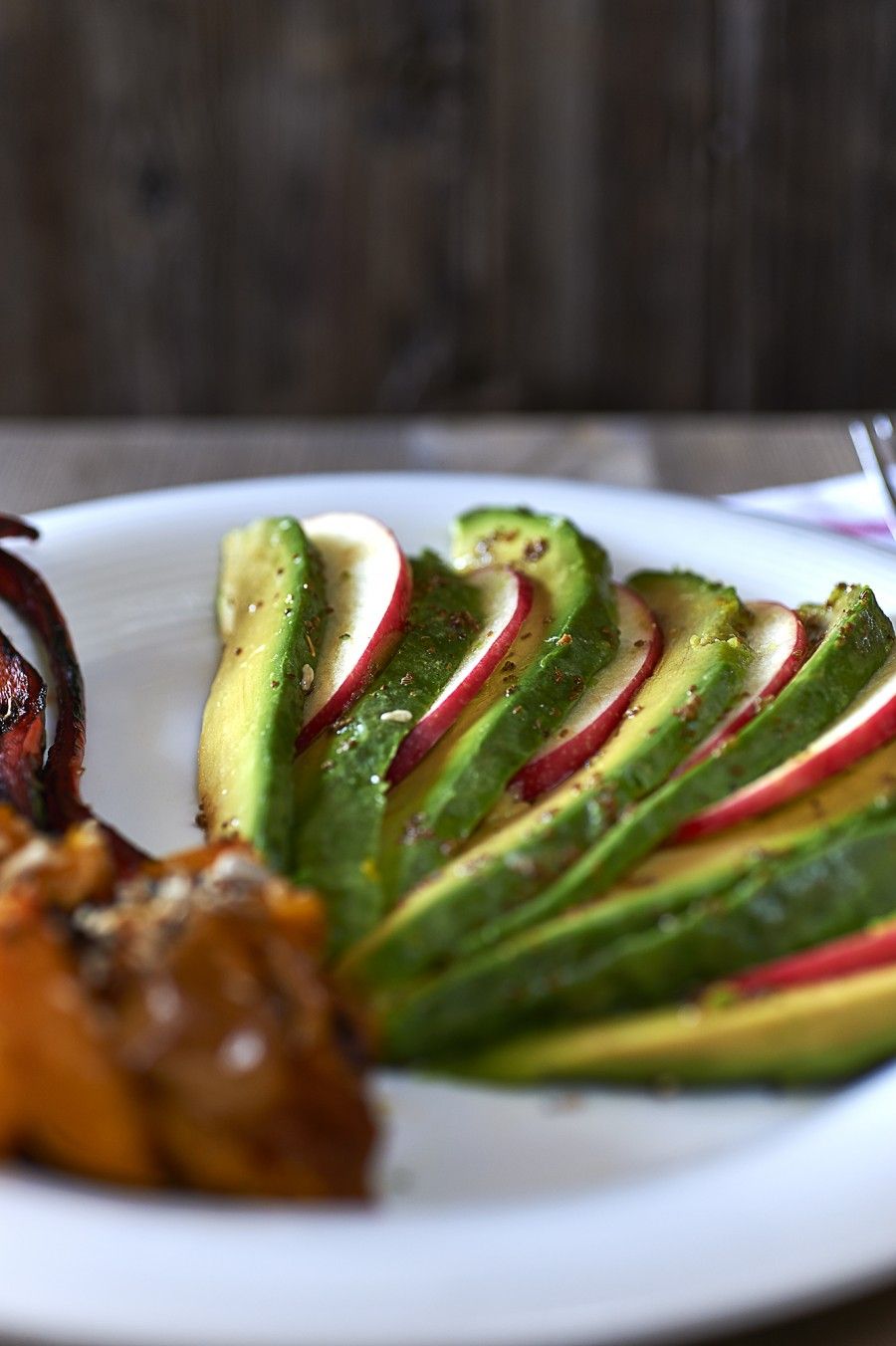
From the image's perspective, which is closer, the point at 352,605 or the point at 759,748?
the point at 759,748

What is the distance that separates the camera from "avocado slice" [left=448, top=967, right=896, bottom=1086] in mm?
1877

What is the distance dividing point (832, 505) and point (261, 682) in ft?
6.83

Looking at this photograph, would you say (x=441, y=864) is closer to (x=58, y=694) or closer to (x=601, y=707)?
(x=601, y=707)

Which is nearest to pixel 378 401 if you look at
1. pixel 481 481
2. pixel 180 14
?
pixel 180 14

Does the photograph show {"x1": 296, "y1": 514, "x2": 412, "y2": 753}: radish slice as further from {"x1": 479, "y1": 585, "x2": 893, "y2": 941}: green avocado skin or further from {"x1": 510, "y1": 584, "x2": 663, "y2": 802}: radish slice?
{"x1": 479, "y1": 585, "x2": 893, "y2": 941}: green avocado skin

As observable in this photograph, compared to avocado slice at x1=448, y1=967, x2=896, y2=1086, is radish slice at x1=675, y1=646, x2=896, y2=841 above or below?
above

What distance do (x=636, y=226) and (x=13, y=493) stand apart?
3.74 m

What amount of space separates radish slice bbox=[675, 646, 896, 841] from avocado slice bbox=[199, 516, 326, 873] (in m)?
0.71

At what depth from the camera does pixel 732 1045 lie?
1.88 m

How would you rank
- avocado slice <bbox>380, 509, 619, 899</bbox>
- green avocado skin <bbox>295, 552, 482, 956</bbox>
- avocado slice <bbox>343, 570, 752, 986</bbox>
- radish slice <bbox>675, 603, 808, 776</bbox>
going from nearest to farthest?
avocado slice <bbox>343, 570, 752, 986</bbox>
green avocado skin <bbox>295, 552, 482, 956</bbox>
avocado slice <bbox>380, 509, 619, 899</bbox>
radish slice <bbox>675, 603, 808, 776</bbox>

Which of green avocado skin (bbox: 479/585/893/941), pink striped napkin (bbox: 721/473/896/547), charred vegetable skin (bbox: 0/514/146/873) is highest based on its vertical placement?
green avocado skin (bbox: 479/585/893/941)

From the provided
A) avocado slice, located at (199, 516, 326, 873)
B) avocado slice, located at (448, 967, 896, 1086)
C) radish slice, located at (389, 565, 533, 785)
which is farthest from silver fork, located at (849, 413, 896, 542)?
avocado slice, located at (448, 967, 896, 1086)

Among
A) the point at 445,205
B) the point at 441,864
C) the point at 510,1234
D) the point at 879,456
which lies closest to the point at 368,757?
the point at 441,864

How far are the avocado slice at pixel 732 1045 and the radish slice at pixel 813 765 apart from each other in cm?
44
